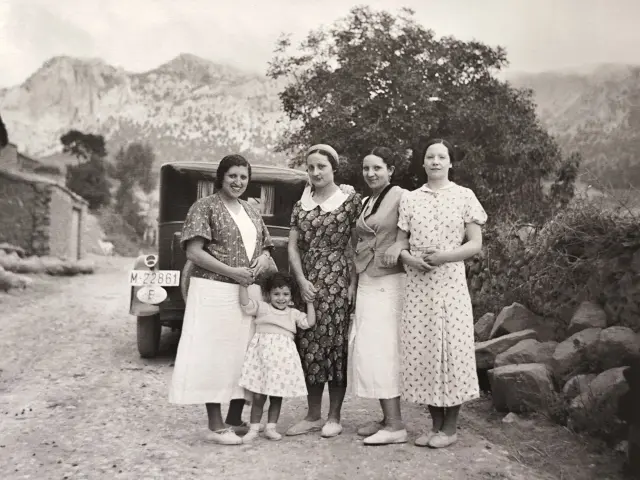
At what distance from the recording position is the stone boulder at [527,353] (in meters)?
4.02

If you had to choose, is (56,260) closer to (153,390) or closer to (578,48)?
(153,390)

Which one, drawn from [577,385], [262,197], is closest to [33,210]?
[262,197]

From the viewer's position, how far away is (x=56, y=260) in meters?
14.5

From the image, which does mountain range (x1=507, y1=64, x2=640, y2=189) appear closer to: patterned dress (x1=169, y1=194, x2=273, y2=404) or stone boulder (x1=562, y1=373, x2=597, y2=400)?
stone boulder (x1=562, y1=373, x2=597, y2=400)

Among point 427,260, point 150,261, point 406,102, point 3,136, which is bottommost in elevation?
point 150,261

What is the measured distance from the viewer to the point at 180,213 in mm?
5992

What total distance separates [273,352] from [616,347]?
2.01 m

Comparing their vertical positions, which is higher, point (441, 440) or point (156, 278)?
point (156, 278)

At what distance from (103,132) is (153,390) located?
10847 mm

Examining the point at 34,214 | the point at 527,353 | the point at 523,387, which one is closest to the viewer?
the point at 523,387

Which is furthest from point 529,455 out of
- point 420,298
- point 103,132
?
point 103,132

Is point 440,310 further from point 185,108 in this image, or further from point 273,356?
point 185,108

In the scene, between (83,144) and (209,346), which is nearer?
(209,346)

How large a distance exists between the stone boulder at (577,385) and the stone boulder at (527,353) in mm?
408
